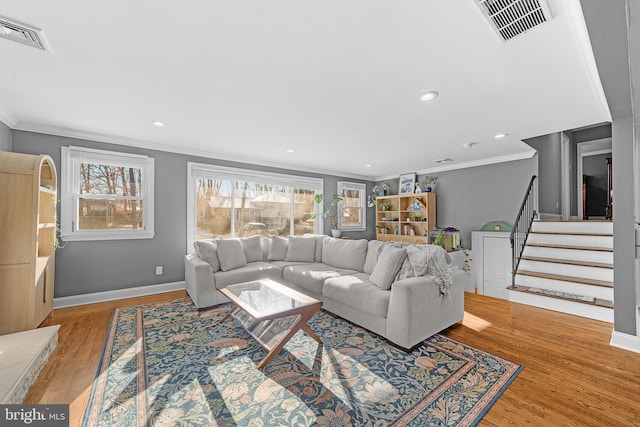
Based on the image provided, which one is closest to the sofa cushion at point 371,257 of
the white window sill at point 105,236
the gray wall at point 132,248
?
the gray wall at point 132,248

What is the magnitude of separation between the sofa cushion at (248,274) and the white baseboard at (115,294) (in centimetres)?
121

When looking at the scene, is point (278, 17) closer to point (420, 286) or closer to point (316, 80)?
point (316, 80)

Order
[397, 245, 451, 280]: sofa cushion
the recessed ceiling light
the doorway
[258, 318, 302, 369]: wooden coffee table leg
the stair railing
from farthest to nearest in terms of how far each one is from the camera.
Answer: the doorway → the stair railing → [397, 245, 451, 280]: sofa cushion → the recessed ceiling light → [258, 318, 302, 369]: wooden coffee table leg

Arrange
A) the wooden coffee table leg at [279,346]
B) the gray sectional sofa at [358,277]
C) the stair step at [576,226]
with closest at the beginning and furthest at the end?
the wooden coffee table leg at [279,346] < the gray sectional sofa at [358,277] < the stair step at [576,226]

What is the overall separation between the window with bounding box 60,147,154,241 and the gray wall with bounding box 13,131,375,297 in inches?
4.1

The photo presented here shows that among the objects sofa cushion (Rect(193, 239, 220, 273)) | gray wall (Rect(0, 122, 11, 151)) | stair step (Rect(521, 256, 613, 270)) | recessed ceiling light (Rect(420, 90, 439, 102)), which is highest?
recessed ceiling light (Rect(420, 90, 439, 102))

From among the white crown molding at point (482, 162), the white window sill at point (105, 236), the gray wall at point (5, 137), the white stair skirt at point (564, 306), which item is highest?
the white crown molding at point (482, 162)

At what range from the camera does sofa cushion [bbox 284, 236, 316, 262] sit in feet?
15.0

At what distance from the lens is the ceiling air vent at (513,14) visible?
1419mm

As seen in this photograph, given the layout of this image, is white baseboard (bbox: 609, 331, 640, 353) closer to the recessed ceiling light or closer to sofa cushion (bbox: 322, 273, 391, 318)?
sofa cushion (bbox: 322, 273, 391, 318)

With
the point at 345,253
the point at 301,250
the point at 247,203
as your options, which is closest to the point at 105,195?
the point at 247,203

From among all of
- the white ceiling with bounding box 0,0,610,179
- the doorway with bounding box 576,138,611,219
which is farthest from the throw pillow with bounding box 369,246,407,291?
the doorway with bounding box 576,138,611,219

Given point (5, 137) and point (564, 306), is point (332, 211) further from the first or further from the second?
point (5, 137)

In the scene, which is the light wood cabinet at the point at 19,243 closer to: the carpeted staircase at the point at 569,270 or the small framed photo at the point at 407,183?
the carpeted staircase at the point at 569,270
